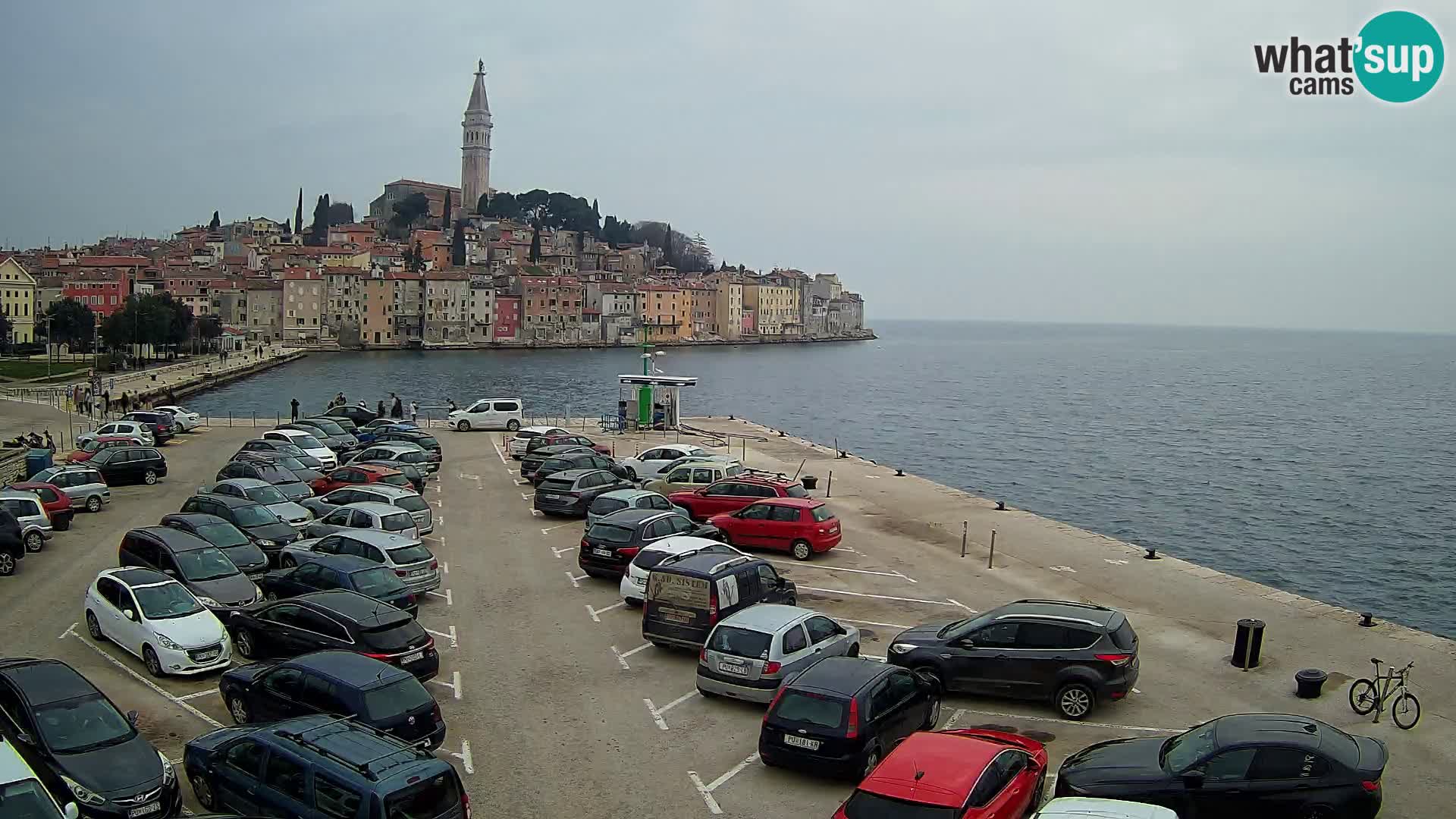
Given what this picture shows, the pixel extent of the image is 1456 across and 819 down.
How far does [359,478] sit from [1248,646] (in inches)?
748

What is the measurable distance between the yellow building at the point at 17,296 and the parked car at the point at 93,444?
4259 inches

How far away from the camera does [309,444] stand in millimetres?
32125

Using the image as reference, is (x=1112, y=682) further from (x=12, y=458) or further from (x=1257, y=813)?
(x=12, y=458)

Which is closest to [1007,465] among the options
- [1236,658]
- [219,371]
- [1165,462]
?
[1165,462]

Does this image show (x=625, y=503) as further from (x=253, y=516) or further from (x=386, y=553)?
(x=253, y=516)

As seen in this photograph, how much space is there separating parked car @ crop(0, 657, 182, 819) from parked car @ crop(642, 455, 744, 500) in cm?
1545

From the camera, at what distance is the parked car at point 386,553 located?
1667 centimetres

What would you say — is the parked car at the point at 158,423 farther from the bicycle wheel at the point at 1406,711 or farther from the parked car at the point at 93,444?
the bicycle wheel at the point at 1406,711

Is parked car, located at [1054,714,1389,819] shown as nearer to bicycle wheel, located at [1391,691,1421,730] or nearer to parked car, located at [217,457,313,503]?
bicycle wheel, located at [1391,691,1421,730]

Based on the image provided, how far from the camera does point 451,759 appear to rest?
1077cm

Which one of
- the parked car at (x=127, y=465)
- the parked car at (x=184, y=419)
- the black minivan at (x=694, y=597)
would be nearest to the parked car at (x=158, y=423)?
the parked car at (x=184, y=419)

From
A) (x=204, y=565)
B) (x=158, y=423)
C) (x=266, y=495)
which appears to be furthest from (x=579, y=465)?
(x=158, y=423)

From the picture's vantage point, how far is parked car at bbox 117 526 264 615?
15117 millimetres

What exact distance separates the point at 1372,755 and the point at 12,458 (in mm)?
30697
